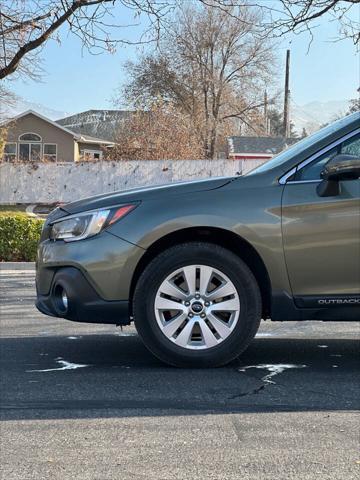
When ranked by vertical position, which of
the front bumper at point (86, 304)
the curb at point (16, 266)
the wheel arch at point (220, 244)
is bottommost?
the curb at point (16, 266)

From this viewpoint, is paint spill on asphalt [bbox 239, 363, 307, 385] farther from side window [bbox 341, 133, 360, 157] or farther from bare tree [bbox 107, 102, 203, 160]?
bare tree [bbox 107, 102, 203, 160]

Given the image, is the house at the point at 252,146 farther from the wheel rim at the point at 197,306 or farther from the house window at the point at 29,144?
the wheel rim at the point at 197,306

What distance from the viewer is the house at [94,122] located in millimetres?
49203

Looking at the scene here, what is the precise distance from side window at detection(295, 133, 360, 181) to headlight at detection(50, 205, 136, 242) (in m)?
1.27

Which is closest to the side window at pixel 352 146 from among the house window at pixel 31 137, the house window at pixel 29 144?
the house window at pixel 29 144

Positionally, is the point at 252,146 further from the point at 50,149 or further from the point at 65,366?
the point at 65,366

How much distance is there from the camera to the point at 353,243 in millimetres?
4625

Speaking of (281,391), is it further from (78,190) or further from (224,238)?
(78,190)

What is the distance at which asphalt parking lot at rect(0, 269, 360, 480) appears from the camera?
3254mm

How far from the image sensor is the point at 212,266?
4.69 m

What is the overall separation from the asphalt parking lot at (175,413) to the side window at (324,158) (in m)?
1.46

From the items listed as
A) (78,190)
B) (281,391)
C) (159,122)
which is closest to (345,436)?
(281,391)

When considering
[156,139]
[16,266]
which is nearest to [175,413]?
[16,266]

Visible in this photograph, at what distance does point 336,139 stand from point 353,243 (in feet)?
2.64
